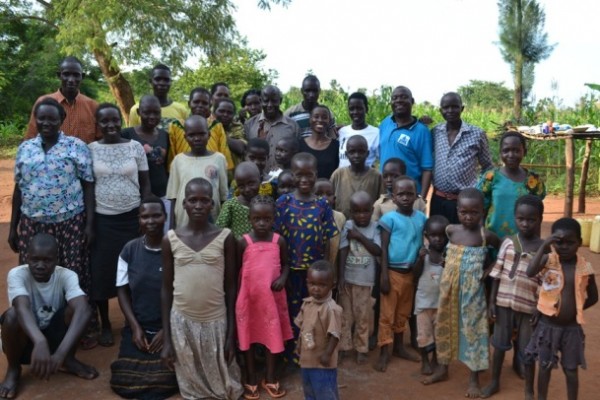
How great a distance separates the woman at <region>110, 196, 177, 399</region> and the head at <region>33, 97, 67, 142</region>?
79 centimetres

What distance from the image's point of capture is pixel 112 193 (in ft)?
13.0

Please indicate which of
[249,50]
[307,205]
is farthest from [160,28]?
[249,50]

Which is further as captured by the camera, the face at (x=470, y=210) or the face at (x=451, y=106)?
the face at (x=451, y=106)

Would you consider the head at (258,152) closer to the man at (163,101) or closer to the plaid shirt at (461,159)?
the man at (163,101)

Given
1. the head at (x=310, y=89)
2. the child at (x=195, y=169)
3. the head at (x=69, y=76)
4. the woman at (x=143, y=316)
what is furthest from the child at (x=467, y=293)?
the head at (x=69, y=76)

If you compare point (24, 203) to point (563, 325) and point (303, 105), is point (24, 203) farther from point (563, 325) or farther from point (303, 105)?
point (563, 325)

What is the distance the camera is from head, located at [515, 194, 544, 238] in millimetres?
3238

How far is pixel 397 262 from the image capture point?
379 cm

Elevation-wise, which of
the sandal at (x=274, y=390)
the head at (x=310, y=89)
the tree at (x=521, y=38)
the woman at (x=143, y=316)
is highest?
the tree at (x=521, y=38)

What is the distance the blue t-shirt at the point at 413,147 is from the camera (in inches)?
175

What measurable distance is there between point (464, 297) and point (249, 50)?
2380cm

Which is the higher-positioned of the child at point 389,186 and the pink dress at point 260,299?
the child at point 389,186

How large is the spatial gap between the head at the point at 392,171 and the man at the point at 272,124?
968 mm

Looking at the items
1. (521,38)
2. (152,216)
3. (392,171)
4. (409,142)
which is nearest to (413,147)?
(409,142)
